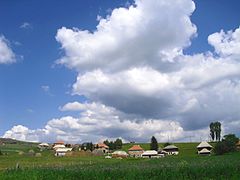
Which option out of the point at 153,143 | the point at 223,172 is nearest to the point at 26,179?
the point at 223,172

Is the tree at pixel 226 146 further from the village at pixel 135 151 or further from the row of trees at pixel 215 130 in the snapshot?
the row of trees at pixel 215 130

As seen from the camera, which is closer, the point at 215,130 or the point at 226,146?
the point at 226,146

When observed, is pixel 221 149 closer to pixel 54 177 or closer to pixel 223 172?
pixel 223 172

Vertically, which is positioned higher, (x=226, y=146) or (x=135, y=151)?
(x=226, y=146)

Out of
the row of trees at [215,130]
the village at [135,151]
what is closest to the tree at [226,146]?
the village at [135,151]

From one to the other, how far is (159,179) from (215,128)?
164 m

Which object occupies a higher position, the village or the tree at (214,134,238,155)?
the tree at (214,134,238,155)

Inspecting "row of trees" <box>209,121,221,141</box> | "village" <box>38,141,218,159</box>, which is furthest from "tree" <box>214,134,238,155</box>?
"row of trees" <box>209,121,221,141</box>

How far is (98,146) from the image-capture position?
17662 centimetres

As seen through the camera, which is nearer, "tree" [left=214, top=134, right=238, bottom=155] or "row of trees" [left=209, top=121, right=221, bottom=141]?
"tree" [left=214, top=134, right=238, bottom=155]

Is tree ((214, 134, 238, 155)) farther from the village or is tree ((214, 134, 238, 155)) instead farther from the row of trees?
the row of trees

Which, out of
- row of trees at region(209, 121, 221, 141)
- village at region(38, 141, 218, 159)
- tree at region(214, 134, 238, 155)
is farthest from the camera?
row of trees at region(209, 121, 221, 141)

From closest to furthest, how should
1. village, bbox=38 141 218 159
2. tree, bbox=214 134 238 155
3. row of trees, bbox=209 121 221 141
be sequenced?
tree, bbox=214 134 238 155 < village, bbox=38 141 218 159 < row of trees, bbox=209 121 221 141

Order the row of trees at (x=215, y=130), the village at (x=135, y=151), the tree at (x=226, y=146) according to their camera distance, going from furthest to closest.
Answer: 1. the row of trees at (x=215, y=130)
2. the village at (x=135, y=151)
3. the tree at (x=226, y=146)
